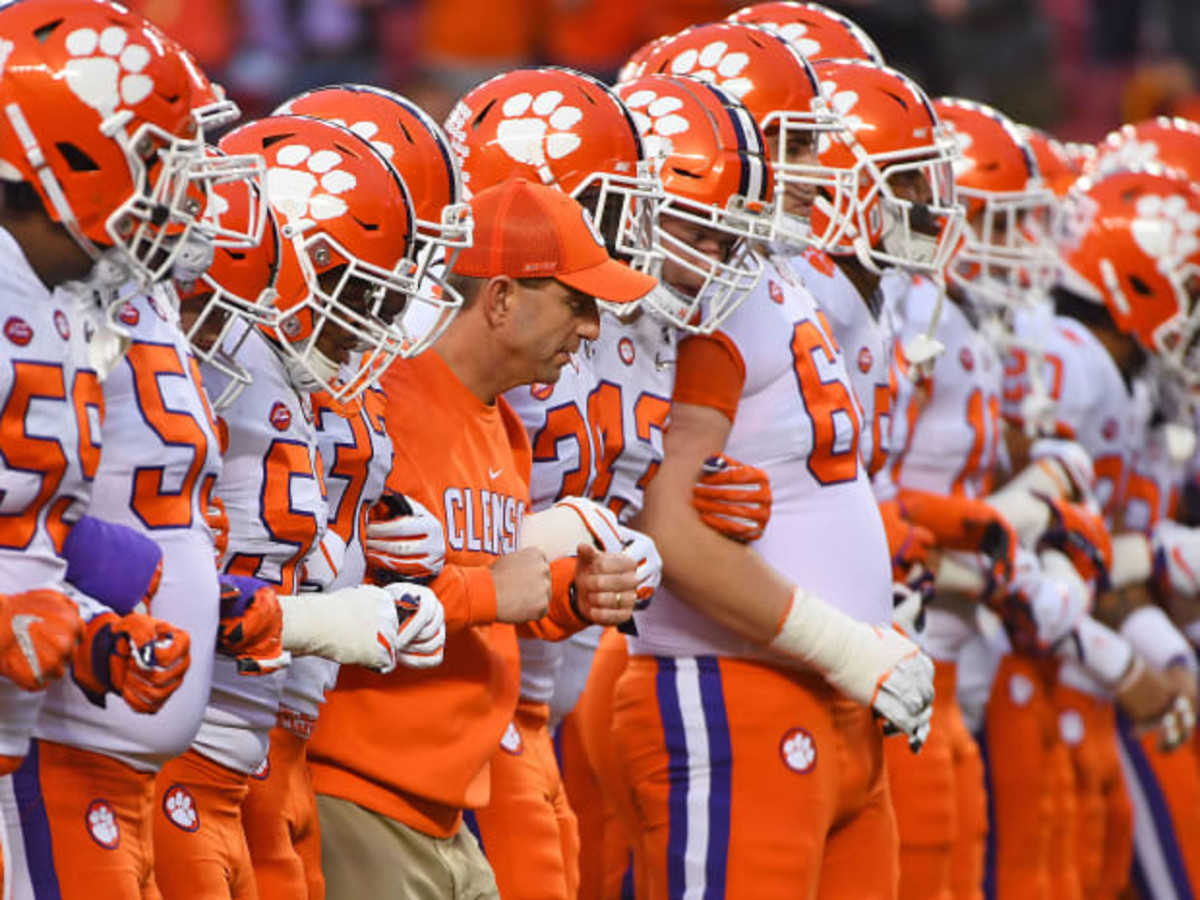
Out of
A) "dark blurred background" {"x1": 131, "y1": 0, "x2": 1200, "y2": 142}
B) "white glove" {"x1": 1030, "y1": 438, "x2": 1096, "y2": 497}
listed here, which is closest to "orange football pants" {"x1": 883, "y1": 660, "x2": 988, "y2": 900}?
"white glove" {"x1": 1030, "y1": 438, "x2": 1096, "y2": 497}

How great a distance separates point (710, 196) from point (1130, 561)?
8.40 ft

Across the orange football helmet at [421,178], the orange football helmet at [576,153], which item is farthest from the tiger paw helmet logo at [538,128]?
the orange football helmet at [421,178]

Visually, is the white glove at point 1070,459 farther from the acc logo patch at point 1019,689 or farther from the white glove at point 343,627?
the white glove at point 343,627

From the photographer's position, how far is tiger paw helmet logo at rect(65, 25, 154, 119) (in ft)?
9.93

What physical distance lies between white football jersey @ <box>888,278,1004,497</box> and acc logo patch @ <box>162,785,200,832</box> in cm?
238

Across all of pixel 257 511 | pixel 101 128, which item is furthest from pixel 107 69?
pixel 257 511

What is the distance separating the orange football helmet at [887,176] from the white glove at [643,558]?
35.5 inches

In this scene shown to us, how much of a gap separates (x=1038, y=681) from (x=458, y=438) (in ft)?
8.57

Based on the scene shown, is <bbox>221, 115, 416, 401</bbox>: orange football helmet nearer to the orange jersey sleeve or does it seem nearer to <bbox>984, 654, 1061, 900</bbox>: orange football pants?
the orange jersey sleeve

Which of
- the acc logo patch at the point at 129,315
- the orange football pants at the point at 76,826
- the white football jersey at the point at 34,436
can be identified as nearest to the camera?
the white football jersey at the point at 34,436

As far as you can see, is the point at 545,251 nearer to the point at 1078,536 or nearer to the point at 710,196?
the point at 710,196

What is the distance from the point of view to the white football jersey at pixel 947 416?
5.52 metres

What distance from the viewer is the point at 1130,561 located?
21.2 ft

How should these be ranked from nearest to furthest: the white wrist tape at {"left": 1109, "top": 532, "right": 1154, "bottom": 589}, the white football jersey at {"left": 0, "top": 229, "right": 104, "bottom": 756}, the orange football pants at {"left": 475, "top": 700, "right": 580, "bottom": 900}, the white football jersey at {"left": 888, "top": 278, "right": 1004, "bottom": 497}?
the white football jersey at {"left": 0, "top": 229, "right": 104, "bottom": 756} < the orange football pants at {"left": 475, "top": 700, "right": 580, "bottom": 900} < the white football jersey at {"left": 888, "top": 278, "right": 1004, "bottom": 497} < the white wrist tape at {"left": 1109, "top": 532, "right": 1154, "bottom": 589}
